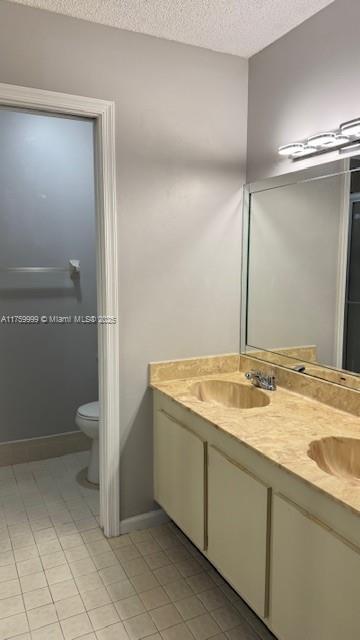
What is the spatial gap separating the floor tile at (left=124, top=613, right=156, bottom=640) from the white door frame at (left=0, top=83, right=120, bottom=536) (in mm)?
596

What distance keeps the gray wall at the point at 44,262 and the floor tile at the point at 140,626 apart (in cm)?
172

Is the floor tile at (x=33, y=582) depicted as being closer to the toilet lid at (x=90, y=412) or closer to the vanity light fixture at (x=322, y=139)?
the toilet lid at (x=90, y=412)

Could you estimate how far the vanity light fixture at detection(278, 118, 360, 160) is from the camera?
184 cm

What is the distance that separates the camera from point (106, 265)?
226 cm

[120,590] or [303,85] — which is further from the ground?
[303,85]

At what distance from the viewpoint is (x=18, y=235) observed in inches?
122

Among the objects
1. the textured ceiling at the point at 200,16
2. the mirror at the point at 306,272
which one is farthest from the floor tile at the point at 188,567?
the textured ceiling at the point at 200,16

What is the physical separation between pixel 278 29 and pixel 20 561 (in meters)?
2.81

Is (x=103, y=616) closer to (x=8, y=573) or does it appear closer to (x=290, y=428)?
(x=8, y=573)

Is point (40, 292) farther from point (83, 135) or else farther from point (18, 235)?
point (83, 135)

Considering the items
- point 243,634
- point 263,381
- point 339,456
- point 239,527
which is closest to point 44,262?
point 263,381

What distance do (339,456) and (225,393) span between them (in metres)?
0.86

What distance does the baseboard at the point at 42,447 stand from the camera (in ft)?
10.6

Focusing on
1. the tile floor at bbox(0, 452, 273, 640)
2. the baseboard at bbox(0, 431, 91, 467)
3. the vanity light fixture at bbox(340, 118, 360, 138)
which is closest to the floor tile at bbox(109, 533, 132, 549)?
the tile floor at bbox(0, 452, 273, 640)
